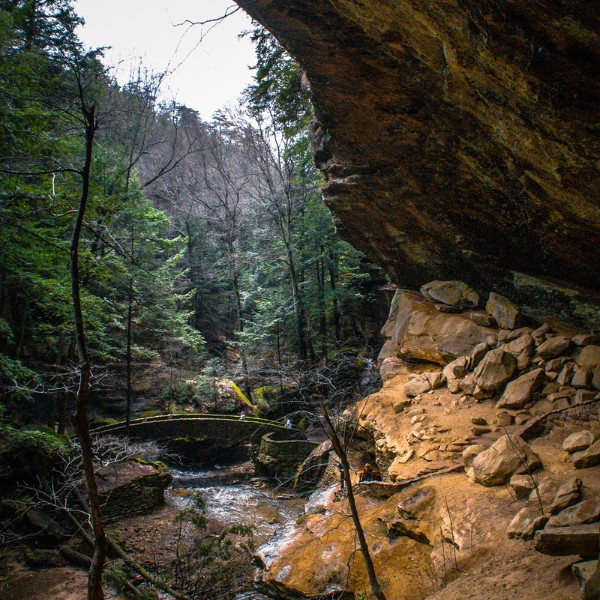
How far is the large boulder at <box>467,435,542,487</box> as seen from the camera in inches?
214

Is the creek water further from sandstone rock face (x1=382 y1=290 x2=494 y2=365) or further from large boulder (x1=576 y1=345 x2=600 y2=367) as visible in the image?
large boulder (x1=576 y1=345 x2=600 y2=367)

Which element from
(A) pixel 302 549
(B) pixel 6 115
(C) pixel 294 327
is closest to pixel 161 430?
(C) pixel 294 327

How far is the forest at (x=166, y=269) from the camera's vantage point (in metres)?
11.0

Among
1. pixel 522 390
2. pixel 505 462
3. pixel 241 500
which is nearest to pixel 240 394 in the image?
pixel 241 500

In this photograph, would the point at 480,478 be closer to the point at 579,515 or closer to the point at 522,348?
A: the point at 579,515

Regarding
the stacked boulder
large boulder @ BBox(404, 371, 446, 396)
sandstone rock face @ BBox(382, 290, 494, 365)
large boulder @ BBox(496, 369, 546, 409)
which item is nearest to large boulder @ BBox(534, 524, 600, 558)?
the stacked boulder

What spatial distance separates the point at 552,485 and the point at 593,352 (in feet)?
10.4

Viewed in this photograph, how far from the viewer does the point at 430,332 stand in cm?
1057

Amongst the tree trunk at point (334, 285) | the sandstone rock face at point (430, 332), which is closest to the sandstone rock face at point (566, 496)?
the sandstone rock face at point (430, 332)

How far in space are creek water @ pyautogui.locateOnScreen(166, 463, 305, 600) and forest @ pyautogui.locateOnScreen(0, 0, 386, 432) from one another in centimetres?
354

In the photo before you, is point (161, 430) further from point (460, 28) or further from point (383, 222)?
point (460, 28)

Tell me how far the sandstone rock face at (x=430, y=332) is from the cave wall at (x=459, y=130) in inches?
43.5

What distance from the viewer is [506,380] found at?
765cm

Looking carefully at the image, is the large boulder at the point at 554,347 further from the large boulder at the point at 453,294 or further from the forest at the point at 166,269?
the forest at the point at 166,269
